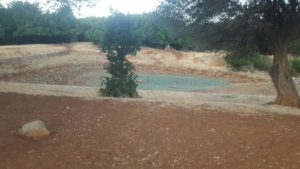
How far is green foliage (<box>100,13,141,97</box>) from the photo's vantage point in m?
14.5

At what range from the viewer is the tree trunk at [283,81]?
12.9 meters

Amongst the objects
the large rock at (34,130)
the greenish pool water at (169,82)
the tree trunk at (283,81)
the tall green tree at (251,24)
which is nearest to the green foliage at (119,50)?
the tall green tree at (251,24)

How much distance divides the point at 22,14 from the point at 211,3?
38.9m

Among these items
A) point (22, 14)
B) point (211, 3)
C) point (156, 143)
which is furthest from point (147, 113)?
point (22, 14)

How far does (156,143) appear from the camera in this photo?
26.9 feet

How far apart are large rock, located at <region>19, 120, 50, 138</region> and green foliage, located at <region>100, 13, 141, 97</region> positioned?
6.02 m

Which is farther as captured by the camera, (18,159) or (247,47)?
(247,47)

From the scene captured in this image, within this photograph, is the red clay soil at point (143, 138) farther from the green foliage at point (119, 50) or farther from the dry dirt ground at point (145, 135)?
the green foliage at point (119, 50)

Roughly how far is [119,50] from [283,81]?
5154mm

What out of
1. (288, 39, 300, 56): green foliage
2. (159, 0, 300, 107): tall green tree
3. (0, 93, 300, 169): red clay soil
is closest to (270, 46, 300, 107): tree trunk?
(159, 0, 300, 107): tall green tree

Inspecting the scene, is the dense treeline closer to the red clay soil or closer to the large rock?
the red clay soil

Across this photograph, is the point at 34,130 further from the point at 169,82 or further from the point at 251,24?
the point at 169,82

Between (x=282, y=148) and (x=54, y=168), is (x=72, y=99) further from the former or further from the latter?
(x=282, y=148)

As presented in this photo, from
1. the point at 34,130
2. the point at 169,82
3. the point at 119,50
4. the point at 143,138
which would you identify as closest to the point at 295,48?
the point at 119,50
